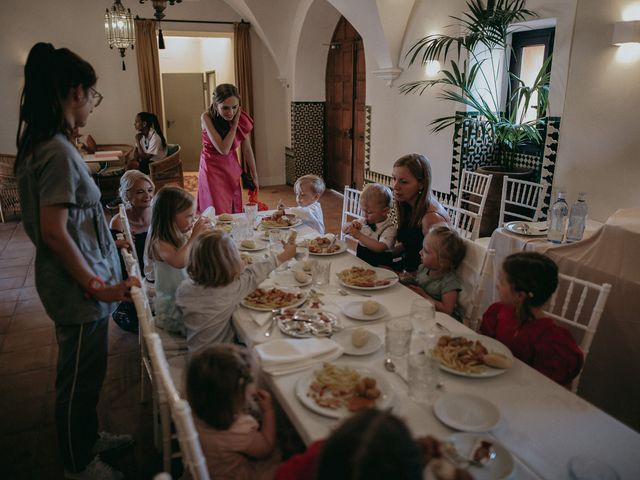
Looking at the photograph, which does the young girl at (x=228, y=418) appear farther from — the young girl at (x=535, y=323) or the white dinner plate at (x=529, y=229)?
the white dinner plate at (x=529, y=229)

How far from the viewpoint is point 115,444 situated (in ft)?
6.85

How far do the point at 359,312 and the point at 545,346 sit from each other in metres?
0.63

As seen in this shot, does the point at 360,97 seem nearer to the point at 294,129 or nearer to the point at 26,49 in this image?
the point at 294,129

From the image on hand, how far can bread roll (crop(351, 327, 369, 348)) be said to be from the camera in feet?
5.05

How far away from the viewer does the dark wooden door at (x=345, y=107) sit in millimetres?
→ 6738

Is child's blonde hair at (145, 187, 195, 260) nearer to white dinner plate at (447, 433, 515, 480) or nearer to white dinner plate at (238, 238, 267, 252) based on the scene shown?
white dinner plate at (238, 238, 267, 252)

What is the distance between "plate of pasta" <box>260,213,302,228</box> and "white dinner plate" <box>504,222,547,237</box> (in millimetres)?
1310

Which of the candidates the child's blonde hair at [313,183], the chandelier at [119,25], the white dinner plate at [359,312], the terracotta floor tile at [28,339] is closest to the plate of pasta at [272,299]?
the white dinner plate at [359,312]

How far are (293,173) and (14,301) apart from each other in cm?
507

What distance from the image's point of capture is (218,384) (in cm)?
121

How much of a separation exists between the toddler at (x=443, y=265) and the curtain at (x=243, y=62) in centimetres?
581

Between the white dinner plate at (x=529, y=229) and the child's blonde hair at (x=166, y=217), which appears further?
the white dinner plate at (x=529, y=229)

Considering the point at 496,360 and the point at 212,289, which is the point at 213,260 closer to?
the point at 212,289

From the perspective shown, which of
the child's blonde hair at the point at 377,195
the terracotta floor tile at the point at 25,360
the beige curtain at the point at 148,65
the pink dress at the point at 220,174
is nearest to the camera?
the child's blonde hair at the point at 377,195
